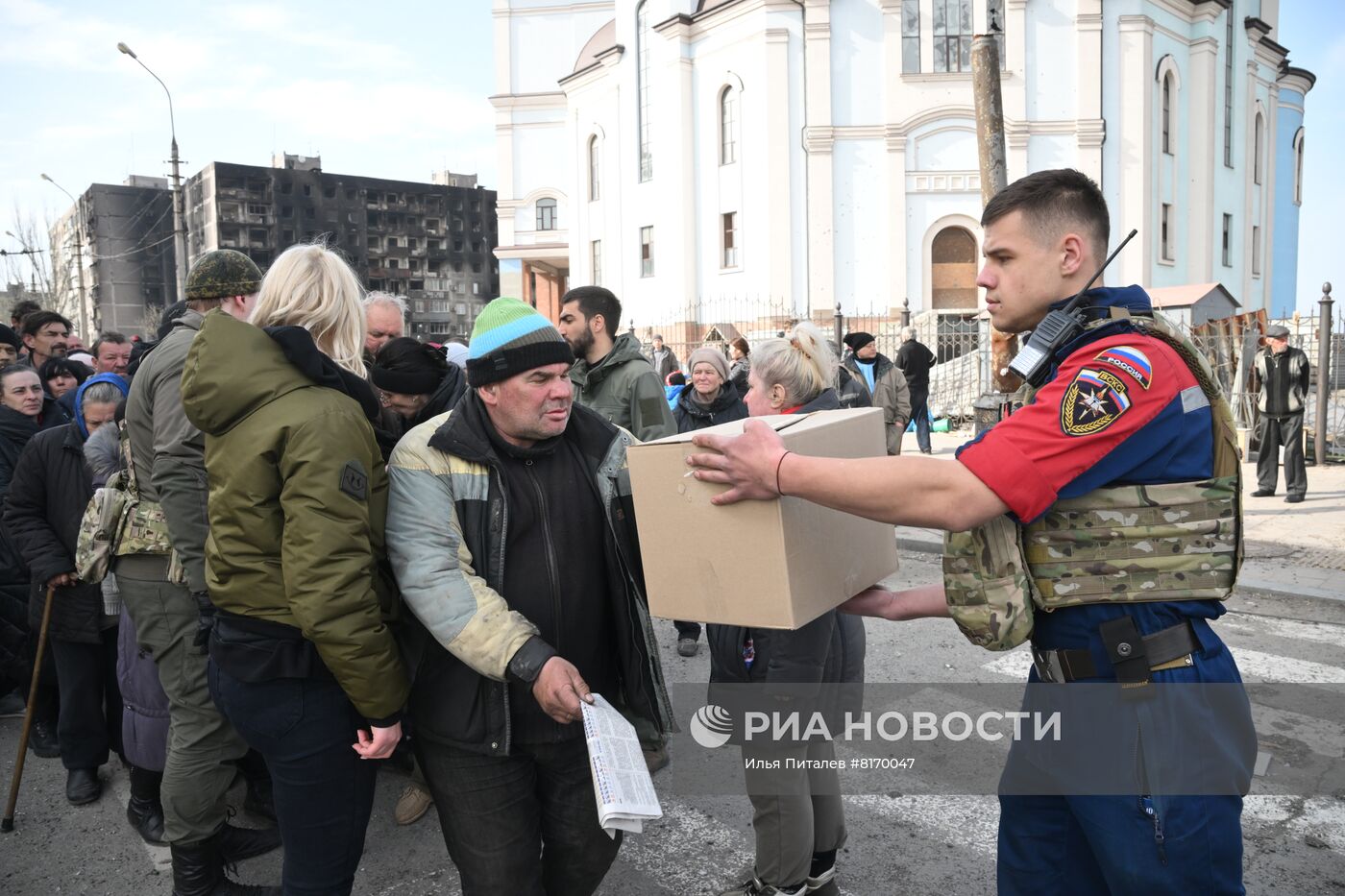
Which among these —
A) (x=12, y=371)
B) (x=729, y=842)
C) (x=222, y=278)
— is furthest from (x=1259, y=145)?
(x=222, y=278)

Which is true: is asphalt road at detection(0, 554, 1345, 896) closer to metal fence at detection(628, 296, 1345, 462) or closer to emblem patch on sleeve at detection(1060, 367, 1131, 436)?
metal fence at detection(628, 296, 1345, 462)

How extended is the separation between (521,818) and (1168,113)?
114 ft

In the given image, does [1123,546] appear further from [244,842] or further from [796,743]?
[244,842]

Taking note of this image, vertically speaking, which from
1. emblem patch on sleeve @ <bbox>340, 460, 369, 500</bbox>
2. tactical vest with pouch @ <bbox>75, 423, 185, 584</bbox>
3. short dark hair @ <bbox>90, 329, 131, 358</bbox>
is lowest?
tactical vest with pouch @ <bbox>75, 423, 185, 584</bbox>

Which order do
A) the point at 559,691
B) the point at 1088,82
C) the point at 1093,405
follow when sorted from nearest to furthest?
the point at 1093,405, the point at 559,691, the point at 1088,82

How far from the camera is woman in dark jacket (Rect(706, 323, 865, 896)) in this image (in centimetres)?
286

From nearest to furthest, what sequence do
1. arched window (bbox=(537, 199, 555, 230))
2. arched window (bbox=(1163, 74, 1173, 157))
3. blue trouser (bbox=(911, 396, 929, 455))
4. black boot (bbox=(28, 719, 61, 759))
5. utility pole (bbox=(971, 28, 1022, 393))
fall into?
black boot (bbox=(28, 719, 61, 759)) < utility pole (bbox=(971, 28, 1022, 393)) < blue trouser (bbox=(911, 396, 929, 455)) < arched window (bbox=(1163, 74, 1173, 157)) < arched window (bbox=(537, 199, 555, 230))

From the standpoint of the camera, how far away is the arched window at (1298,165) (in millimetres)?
39719

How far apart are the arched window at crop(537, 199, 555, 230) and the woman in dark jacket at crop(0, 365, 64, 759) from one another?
3796 cm

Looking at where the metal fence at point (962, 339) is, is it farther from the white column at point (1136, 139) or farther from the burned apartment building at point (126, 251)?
the burned apartment building at point (126, 251)

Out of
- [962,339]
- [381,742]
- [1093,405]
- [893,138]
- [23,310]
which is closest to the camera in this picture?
[1093,405]

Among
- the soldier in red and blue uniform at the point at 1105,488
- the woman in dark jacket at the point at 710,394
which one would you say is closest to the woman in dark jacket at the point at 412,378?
the soldier in red and blue uniform at the point at 1105,488

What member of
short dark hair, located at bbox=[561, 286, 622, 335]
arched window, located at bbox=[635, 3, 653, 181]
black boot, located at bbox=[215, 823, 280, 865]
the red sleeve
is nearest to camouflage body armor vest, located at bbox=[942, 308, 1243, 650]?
the red sleeve

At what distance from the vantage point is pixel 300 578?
228 cm
